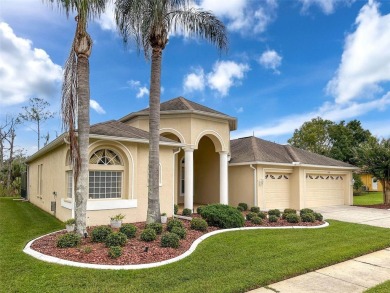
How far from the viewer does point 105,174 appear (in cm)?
1210

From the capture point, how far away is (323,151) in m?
40.0

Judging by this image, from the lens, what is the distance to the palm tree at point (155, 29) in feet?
33.3

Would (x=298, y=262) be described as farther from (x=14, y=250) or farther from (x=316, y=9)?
(x=316, y=9)

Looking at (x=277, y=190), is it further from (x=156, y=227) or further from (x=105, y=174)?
(x=156, y=227)

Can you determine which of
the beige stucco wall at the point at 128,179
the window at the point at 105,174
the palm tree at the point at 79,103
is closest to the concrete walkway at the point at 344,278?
the palm tree at the point at 79,103

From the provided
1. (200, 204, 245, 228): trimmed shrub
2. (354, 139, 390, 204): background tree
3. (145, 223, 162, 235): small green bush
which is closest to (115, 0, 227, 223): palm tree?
(145, 223, 162, 235): small green bush

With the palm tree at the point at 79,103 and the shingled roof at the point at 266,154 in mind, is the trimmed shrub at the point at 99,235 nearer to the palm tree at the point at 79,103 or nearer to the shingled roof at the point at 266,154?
the palm tree at the point at 79,103

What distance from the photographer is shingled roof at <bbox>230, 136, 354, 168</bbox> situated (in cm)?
1859

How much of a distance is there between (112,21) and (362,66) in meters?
14.3

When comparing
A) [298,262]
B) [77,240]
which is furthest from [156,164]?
[298,262]

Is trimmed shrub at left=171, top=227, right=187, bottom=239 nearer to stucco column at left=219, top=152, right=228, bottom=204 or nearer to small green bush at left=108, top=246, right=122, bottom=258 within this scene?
small green bush at left=108, top=246, right=122, bottom=258

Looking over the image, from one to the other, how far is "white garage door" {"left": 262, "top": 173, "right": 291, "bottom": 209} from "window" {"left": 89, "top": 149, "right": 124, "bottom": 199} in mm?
9659

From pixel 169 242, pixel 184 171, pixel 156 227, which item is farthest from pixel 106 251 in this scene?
pixel 184 171

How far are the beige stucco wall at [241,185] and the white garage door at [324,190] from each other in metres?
4.30
